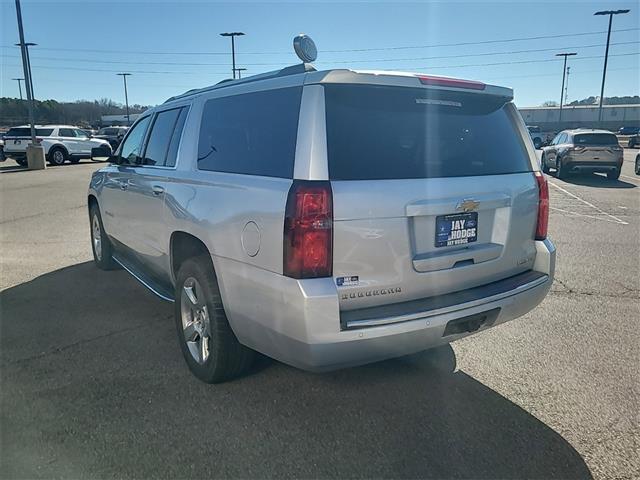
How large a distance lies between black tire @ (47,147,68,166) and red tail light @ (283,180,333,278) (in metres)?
25.6

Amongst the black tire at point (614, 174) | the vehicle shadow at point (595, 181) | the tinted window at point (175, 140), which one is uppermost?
the tinted window at point (175, 140)

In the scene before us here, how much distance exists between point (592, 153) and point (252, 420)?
17.3 metres

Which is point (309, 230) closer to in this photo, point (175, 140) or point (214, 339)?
point (214, 339)

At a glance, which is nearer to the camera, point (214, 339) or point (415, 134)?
point (415, 134)

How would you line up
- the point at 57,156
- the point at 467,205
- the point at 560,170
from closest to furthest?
the point at 467,205, the point at 560,170, the point at 57,156

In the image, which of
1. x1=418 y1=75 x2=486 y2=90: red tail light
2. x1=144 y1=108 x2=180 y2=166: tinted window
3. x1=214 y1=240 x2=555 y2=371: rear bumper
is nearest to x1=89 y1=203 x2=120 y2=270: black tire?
x1=144 y1=108 x2=180 y2=166: tinted window

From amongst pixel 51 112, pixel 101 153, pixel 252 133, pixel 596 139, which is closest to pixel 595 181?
pixel 596 139

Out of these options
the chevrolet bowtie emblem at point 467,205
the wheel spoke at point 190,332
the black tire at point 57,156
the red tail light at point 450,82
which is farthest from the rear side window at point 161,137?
the black tire at point 57,156

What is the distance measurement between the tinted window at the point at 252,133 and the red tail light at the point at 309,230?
0.67ft

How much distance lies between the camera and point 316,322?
2.42 m

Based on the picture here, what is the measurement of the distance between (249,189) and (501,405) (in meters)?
2.05

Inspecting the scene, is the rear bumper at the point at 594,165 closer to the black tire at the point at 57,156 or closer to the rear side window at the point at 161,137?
the rear side window at the point at 161,137

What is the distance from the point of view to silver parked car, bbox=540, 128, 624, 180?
1666 cm

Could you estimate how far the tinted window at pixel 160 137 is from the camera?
416cm
